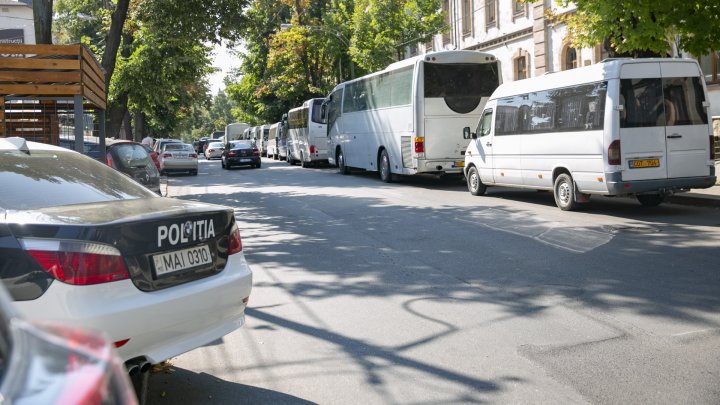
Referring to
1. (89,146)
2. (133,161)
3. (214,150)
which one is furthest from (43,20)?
(214,150)

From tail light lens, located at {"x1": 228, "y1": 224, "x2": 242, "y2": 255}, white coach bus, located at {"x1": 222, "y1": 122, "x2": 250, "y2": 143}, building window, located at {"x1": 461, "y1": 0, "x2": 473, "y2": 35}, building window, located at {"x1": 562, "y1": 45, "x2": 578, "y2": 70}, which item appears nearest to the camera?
tail light lens, located at {"x1": 228, "y1": 224, "x2": 242, "y2": 255}

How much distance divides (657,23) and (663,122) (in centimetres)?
269

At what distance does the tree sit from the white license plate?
11491 millimetres

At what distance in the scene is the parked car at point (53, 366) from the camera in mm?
1104

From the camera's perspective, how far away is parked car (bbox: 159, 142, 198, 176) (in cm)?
3084

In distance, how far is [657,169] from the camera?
39.3 feet

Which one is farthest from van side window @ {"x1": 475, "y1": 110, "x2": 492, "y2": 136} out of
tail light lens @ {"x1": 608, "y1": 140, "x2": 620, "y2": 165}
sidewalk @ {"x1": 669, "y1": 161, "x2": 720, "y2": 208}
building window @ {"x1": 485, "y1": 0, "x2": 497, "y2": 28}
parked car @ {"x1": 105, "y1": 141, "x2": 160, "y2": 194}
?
building window @ {"x1": 485, "y1": 0, "x2": 497, "y2": 28}

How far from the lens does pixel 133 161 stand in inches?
624

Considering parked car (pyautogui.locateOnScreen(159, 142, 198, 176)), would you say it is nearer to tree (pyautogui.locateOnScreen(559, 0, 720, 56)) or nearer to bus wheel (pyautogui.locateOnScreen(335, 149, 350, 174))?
bus wheel (pyautogui.locateOnScreen(335, 149, 350, 174))

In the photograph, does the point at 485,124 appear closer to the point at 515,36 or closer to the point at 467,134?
the point at 467,134

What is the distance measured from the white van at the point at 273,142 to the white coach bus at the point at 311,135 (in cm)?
1024

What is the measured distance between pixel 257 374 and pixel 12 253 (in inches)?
69.2

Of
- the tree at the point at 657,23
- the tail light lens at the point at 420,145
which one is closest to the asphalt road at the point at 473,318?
the tree at the point at 657,23

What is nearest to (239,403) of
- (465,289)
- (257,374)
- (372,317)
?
(257,374)
